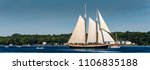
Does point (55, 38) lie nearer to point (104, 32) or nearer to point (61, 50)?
point (61, 50)

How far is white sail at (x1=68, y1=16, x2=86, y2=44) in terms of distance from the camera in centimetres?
2872

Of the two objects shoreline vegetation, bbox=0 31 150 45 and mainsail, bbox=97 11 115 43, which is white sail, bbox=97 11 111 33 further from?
shoreline vegetation, bbox=0 31 150 45

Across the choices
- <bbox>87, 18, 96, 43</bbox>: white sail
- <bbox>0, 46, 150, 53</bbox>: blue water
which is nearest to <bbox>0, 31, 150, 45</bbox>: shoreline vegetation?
<bbox>0, 46, 150, 53</bbox>: blue water

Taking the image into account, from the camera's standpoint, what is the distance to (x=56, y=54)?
2856cm

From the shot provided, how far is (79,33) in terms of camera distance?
2909 cm

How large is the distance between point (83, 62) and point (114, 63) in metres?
0.37

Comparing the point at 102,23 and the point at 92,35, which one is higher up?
the point at 102,23

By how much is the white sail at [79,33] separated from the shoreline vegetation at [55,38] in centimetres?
9

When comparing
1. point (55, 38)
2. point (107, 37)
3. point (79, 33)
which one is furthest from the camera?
point (79, 33)

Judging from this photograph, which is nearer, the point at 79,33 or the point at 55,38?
the point at 55,38

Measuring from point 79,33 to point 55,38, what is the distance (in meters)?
0.46

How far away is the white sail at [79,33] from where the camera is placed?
28.7m

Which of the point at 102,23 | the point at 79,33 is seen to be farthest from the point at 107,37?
the point at 79,33

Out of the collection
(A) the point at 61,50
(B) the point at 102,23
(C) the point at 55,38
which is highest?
(B) the point at 102,23
